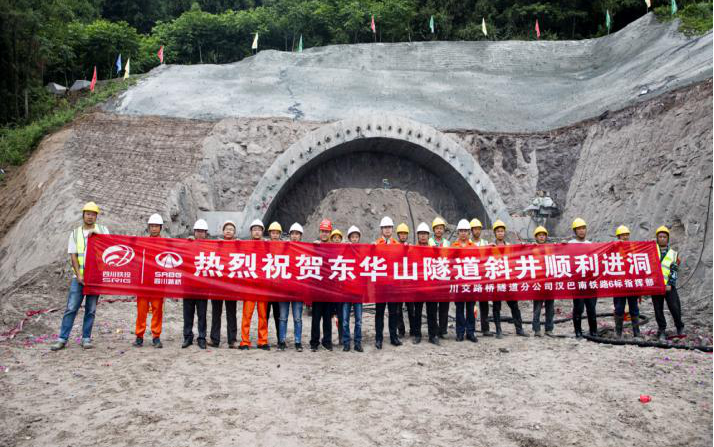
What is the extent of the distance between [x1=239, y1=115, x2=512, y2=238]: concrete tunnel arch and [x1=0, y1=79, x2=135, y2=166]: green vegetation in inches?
285

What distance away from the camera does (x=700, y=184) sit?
9.34m

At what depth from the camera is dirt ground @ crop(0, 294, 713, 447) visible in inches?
160

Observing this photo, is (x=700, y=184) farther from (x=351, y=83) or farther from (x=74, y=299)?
(x=351, y=83)

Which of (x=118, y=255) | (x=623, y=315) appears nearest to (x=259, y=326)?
(x=118, y=255)

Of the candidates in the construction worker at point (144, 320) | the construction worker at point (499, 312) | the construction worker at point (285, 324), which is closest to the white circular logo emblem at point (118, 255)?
the construction worker at point (144, 320)

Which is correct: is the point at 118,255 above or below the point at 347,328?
above

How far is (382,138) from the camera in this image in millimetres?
14164

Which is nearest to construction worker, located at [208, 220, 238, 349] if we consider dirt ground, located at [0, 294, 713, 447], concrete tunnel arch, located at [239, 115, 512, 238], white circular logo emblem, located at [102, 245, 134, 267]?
dirt ground, located at [0, 294, 713, 447]

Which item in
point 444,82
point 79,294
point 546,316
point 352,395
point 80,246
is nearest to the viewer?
point 352,395

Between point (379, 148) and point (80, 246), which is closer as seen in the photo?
point (80, 246)

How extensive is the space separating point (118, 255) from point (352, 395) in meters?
3.66

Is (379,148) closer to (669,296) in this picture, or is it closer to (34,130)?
(669,296)

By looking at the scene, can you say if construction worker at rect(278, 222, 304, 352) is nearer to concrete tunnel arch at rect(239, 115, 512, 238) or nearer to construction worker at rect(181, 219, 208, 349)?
construction worker at rect(181, 219, 208, 349)

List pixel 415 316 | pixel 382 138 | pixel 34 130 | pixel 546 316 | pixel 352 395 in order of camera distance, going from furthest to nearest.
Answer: pixel 34 130 → pixel 382 138 → pixel 546 316 → pixel 415 316 → pixel 352 395
